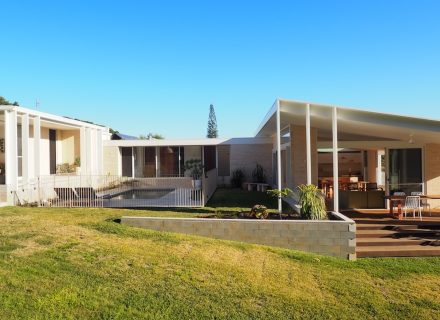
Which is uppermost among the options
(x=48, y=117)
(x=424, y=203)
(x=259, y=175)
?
(x=48, y=117)

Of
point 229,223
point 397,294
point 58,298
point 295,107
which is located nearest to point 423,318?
point 397,294

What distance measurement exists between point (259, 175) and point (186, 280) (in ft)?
57.5

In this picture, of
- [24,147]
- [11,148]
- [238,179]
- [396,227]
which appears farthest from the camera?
[238,179]

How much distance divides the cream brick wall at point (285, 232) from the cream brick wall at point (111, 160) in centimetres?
1635

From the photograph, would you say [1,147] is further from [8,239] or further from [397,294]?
[397,294]

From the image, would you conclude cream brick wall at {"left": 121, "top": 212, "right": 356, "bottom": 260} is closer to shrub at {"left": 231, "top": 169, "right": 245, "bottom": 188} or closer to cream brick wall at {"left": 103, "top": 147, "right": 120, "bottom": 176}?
shrub at {"left": 231, "top": 169, "right": 245, "bottom": 188}

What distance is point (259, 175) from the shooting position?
77.4ft

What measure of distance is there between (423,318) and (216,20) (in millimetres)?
14022

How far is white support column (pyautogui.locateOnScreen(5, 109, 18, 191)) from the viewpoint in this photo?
14.5 m

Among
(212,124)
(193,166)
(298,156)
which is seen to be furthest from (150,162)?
(212,124)

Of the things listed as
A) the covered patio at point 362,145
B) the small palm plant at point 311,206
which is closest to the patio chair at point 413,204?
the covered patio at point 362,145

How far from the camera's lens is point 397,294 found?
640 centimetres

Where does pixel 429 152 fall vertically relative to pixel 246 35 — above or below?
below

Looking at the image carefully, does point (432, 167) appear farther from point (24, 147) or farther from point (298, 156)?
point (24, 147)
